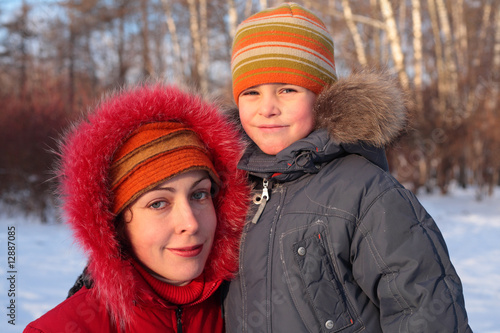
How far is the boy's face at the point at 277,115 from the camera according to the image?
6.19ft

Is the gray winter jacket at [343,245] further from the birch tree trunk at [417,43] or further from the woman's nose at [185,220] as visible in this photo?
the birch tree trunk at [417,43]

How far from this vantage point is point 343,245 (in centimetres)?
157

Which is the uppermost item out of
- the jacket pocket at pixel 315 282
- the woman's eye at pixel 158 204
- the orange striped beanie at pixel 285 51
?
the orange striped beanie at pixel 285 51

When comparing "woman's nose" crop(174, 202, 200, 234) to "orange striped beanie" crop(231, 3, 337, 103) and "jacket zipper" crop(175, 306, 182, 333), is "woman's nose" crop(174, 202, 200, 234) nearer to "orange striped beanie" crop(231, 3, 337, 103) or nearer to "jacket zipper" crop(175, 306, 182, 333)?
"jacket zipper" crop(175, 306, 182, 333)

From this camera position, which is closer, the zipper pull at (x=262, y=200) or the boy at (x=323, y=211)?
the boy at (x=323, y=211)

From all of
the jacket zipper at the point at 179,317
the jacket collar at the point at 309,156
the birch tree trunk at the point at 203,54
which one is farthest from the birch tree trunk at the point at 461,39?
the jacket zipper at the point at 179,317

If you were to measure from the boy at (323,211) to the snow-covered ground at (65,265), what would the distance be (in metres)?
0.79

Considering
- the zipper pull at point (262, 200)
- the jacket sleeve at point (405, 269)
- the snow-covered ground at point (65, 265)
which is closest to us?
the jacket sleeve at point (405, 269)

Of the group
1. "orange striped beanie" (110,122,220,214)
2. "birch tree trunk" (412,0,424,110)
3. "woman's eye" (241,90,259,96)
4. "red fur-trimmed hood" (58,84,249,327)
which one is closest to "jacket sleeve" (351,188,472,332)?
"red fur-trimmed hood" (58,84,249,327)

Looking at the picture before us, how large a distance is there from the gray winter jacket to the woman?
239 millimetres

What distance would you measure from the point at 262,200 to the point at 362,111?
0.58 m

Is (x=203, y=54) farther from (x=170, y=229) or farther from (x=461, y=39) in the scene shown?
(x=170, y=229)

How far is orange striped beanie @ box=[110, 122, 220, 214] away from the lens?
154 centimetres

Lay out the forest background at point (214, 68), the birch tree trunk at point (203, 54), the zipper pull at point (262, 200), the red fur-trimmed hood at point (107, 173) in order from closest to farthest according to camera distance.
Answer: the red fur-trimmed hood at point (107, 173)
the zipper pull at point (262, 200)
the forest background at point (214, 68)
the birch tree trunk at point (203, 54)
